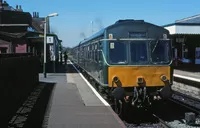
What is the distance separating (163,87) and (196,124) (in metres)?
1.43

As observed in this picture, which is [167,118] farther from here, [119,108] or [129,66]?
[129,66]

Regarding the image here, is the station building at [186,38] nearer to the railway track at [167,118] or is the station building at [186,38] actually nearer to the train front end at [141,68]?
the railway track at [167,118]

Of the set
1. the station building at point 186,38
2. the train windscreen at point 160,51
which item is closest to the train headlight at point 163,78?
the train windscreen at point 160,51

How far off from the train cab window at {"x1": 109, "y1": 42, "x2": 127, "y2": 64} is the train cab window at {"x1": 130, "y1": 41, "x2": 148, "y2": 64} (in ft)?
0.82

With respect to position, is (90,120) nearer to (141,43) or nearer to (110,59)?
(110,59)

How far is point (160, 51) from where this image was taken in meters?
11.6

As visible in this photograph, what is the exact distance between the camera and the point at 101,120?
32.4 ft

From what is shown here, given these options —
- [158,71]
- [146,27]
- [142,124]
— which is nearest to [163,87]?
[158,71]

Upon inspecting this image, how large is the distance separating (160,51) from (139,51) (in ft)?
2.26

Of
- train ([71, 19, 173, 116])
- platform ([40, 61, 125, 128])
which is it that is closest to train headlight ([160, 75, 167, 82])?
train ([71, 19, 173, 116])

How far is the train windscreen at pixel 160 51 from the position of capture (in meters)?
11.5

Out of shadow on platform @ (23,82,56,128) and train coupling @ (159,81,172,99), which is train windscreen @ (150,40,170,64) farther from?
shadow on platform @ (23,82,56,128)

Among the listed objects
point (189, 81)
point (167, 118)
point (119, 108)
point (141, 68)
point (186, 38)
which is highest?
point (186, 38)

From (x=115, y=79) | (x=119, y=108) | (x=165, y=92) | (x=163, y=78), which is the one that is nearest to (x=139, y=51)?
(x=163, y=78)
